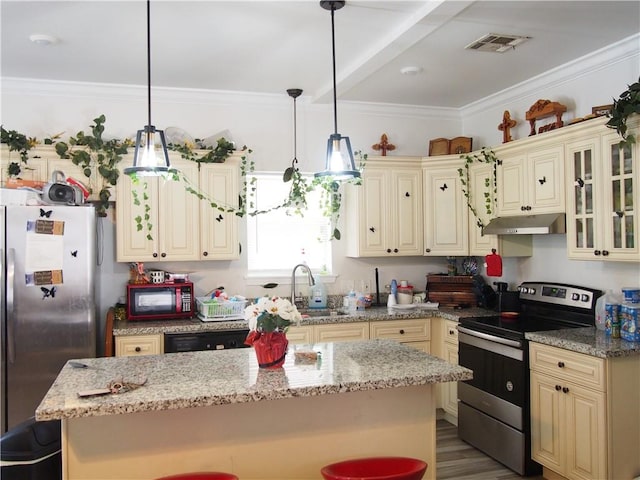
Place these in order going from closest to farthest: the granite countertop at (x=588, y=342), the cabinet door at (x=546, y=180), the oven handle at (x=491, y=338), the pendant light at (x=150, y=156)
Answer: the pendant light at (x=150, y=156), the granite countertop at (x=588, y=342), the oven handle at (x=491, y=338), the cabinet door at (x=546, y=180)

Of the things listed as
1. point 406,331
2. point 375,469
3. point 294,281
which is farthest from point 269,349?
point 294,281

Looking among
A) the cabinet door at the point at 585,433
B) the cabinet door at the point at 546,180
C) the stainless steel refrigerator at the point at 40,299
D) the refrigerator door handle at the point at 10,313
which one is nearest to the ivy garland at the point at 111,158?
the stainless steel refrigerator at the point at 40,299

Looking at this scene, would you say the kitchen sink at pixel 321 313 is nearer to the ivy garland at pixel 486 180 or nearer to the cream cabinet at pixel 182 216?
the cream cabinet at pixel 182 216

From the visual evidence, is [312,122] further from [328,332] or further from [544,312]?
[544,312]

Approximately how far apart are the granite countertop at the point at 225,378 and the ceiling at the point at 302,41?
72.8 inches

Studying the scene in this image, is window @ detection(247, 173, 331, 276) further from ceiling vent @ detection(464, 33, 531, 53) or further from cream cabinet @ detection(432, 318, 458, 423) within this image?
ceiling vent @ detection(464, 33, 531, 53)

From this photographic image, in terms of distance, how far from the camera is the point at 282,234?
4.94 m

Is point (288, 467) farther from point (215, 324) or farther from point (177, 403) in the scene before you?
point (215, 324)

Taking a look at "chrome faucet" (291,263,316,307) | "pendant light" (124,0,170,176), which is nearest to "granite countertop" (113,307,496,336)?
"chrome faucet" (291,263,316,307)

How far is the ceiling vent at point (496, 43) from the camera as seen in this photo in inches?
135

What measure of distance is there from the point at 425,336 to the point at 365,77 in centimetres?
212

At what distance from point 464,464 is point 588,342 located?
4.07ft

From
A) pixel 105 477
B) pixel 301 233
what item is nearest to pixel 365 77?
pixel 301 233

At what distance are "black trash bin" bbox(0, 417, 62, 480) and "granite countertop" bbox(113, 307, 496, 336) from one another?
4.62ft
